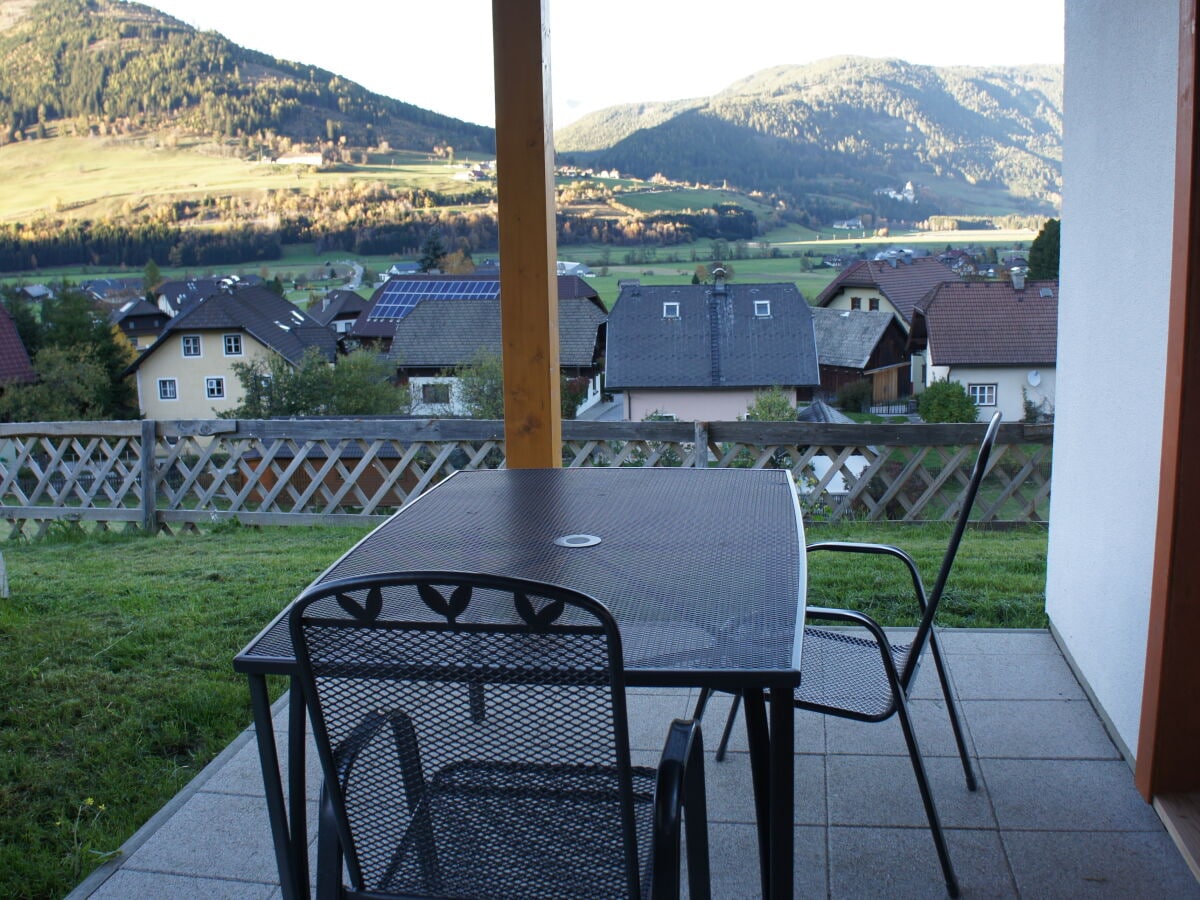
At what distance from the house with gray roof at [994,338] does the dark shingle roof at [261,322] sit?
361cm

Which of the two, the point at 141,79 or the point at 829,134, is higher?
the point at 141,79

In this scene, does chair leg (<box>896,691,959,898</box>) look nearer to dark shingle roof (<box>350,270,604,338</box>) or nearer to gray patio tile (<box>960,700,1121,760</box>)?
gray patio tile (<box>960,700,1121,760</box>)

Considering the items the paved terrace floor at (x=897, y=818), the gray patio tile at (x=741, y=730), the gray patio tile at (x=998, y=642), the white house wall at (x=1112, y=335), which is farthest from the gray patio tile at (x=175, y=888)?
the gray patio tile at (x=998, y=642)

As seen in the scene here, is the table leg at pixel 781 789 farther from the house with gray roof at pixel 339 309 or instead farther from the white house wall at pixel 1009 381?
the house with gray roof at pixel 339 309

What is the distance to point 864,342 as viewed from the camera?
3738mm

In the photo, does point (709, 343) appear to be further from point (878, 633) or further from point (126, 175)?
point (126, 175)

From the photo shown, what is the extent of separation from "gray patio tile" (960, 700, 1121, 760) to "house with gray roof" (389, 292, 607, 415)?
6.57ft

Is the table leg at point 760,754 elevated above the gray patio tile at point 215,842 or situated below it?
above

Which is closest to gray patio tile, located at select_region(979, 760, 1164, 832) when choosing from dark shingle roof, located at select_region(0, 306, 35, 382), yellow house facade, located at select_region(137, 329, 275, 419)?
yellow house facade, located at select_region(137, 329, 275, 419)

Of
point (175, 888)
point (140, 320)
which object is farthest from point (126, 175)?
point (175, 888)

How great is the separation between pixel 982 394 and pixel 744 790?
2645 mm

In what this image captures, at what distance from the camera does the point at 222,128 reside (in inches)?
262

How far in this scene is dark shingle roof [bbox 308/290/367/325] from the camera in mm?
5453

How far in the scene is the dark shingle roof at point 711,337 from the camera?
12.7 feet
